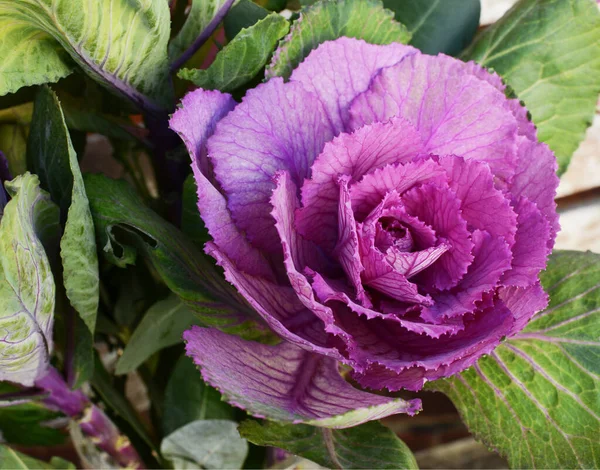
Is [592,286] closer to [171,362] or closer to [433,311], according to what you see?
[433,311]

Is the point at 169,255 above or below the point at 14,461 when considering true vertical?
above

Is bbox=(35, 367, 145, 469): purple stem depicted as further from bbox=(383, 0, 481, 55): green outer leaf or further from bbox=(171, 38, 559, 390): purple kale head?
bbox=(383, 0, 481, 55): green outer leaf

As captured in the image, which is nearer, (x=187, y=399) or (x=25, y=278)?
(x=25, y=278)

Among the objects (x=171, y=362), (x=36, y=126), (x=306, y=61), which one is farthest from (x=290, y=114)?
(x=171, y=362)

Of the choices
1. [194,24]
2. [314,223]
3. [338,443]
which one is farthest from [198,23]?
[338,443]

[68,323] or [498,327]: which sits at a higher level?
[498,327]

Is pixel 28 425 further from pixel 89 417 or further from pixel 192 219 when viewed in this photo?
pixel 192 219

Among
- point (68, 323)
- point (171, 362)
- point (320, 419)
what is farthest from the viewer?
point (171, 362)
